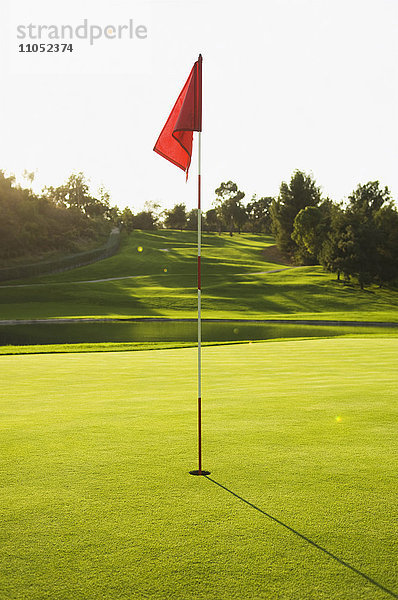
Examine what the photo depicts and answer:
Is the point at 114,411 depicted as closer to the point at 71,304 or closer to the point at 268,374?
the point at 268,374

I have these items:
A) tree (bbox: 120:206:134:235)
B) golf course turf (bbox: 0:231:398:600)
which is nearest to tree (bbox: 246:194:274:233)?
tree (bbox: 120:206:134:235)

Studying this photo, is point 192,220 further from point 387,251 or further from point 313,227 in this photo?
point 387,251

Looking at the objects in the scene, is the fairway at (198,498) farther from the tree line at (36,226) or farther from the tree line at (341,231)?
the tree line at (36,226)

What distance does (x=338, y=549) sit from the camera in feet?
12.3

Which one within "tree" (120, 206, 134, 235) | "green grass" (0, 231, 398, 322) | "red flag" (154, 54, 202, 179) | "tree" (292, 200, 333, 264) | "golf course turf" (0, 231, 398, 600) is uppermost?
"tree" (120, 206, 134, 235)

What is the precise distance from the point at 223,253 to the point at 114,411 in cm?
10377

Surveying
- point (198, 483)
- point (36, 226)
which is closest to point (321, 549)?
point (198, 483)

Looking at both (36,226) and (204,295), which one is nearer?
(204,295)

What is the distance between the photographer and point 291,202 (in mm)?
101812

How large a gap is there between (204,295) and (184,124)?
2229 inches

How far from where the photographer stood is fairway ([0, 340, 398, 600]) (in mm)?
3400

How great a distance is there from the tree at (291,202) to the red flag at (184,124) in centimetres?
9523

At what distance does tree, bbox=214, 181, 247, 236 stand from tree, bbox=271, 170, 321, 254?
39467 mm

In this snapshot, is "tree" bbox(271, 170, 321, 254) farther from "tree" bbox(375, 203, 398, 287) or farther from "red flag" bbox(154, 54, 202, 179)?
"red flag" bbox(154, 54, 202, 179)
